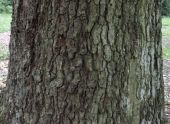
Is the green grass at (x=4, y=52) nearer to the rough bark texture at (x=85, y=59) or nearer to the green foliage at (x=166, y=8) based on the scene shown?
the rough bark texture at (x=85, y=59)

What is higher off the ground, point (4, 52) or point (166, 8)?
point (166, 8)

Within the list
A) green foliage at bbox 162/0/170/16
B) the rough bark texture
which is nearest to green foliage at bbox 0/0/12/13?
green foliage at bbox 162/0/170/16

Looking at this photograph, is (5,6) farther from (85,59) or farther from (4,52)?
(85,59)

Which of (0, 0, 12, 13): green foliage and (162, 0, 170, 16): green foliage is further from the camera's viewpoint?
(162, 0, 170, 16): green foliage

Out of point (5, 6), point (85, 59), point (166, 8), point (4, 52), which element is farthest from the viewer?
point (166, 8)

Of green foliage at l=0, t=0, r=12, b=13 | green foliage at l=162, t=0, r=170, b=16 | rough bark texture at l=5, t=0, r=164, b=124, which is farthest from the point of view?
green foliage at l=162, t=0, r=170, b=16

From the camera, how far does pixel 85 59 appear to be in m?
2.88

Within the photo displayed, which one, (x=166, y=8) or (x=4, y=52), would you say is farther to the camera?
(x=166, y=8)

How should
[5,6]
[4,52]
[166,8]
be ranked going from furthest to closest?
[166,8] → [5,6] → [4,52]

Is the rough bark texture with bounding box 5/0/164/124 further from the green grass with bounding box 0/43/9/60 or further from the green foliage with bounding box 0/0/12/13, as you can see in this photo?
the green foliage with bounding box 0/0/12/13

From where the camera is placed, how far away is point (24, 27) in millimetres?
3014

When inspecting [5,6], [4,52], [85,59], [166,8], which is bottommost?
[85,59]

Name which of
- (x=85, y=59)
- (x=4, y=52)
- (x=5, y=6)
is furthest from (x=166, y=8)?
(x=85, y=59)

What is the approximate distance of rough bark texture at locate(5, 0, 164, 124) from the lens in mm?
2848
